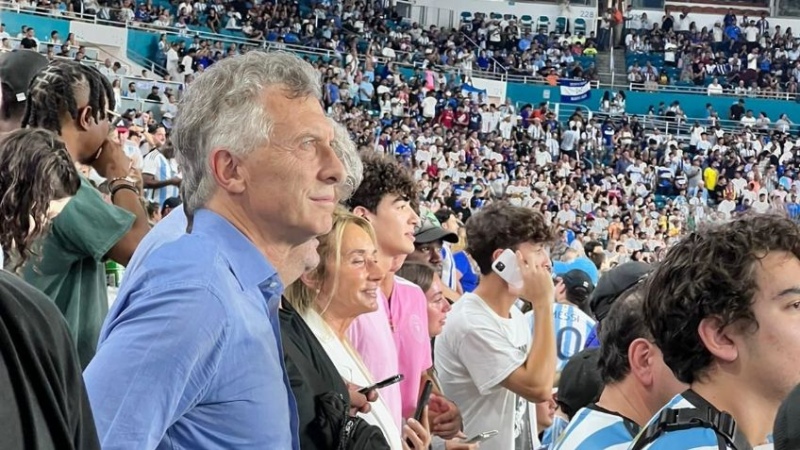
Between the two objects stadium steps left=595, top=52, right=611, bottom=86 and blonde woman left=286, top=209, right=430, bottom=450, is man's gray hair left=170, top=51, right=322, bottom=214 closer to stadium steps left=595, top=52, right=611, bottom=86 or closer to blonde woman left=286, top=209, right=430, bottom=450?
blonde woman left=286, top=209, right=430, bottom=450

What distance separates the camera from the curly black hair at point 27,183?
233 centimetres

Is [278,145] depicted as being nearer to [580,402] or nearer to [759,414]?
[759,414]

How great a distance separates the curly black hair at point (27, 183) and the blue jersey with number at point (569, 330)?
2751mm

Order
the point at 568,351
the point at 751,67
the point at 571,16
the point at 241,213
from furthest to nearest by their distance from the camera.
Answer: the point at 571,16 → the point at 751,67 → the point at 568,351 → the point at 241,213

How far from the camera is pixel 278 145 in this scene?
1.88 meters

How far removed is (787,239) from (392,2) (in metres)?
34.0

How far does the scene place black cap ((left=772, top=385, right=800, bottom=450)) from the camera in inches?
47.8

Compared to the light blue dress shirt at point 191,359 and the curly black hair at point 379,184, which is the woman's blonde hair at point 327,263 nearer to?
the curly black hair at point 379,184

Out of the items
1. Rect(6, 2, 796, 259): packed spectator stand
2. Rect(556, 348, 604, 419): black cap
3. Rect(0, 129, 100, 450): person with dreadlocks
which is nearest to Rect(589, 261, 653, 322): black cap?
Rect(556, 348, 604, 419): black cap

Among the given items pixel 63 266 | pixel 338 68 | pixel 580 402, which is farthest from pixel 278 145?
pixel 338 68

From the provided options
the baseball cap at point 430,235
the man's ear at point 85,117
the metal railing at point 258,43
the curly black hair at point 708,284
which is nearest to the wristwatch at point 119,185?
the man's ear at point 85,117

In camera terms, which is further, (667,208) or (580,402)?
(667,208)

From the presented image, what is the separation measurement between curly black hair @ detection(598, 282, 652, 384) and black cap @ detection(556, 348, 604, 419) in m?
0.46

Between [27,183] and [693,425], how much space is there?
1.50 metres
